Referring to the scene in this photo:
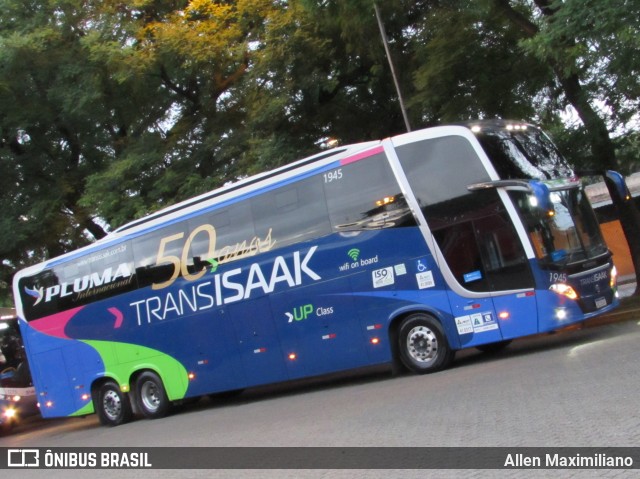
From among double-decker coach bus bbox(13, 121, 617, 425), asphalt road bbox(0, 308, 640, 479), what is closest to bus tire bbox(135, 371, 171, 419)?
double-decker coach bus bbox(13, 121, 617, 425)

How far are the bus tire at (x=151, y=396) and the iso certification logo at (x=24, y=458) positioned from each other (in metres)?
2.39

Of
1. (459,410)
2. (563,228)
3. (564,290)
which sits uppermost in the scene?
(563,228)

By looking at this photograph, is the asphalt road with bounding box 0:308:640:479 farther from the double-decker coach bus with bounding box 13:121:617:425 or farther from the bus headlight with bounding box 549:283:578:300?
the bus headlight with bounding box 549:283:578:300

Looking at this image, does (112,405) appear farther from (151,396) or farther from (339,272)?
(339,272)

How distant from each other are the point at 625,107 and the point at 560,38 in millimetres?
3475

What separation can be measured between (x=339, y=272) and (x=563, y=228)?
3.89 metres

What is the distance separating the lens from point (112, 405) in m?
16.3

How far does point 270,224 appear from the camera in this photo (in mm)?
13398

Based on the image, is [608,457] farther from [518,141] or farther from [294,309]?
[294,309]

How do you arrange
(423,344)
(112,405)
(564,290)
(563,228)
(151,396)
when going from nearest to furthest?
(564,290), (563,228), (423,344), (151,396), (112,405)

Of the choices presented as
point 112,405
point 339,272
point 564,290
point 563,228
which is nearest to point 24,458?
point 112,405

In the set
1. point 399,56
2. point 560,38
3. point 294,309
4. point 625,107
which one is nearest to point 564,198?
point 560,38

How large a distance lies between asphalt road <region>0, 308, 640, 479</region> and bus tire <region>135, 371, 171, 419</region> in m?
0.34

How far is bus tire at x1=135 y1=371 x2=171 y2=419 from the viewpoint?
15555 millimetres
